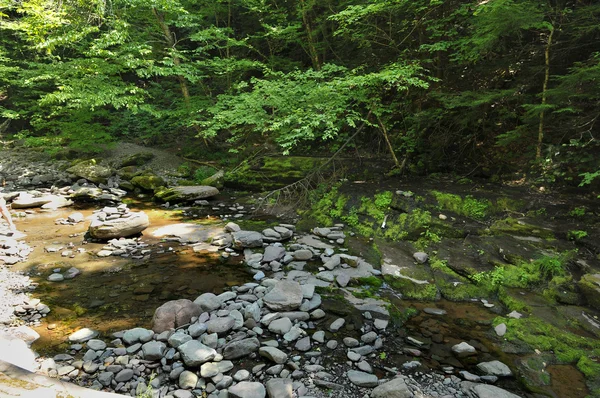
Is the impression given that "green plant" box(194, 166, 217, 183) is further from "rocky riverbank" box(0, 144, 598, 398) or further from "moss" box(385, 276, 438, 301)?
"moss" box(385, 276, 438, 301)

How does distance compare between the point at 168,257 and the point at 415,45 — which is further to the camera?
the point at 415,45

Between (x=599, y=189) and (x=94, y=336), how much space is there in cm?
897

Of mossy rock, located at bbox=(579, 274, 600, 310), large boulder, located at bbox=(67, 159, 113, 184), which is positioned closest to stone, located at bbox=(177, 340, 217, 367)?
mossy rock, located at bbox=(579, 274, 600, 310)

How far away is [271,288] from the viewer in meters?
5.34

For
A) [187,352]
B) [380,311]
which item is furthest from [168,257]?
[380,311]

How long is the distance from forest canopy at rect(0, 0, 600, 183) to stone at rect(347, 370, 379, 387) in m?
4.66

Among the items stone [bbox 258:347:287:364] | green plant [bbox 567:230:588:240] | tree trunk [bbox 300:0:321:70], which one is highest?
tree trunk [bbox 300:0:321:70]

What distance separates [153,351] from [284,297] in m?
1.86

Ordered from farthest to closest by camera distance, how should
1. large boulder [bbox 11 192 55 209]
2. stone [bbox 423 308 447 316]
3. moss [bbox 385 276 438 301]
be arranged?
large boulder [bbox 11 192 55 209], moss [bbox 385 276 438 301], stone [bbox 423 308 447 316]

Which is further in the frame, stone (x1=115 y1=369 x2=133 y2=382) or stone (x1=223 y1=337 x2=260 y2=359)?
stone (x1=223 y1=337 x2=260 y2=359)

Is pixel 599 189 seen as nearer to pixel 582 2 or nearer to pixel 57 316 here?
pixel 582 2

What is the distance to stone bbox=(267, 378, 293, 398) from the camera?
10.7 ft

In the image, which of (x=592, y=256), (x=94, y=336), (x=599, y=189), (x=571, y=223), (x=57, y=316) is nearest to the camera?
(x=94, y=336)

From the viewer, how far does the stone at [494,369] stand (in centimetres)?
368
